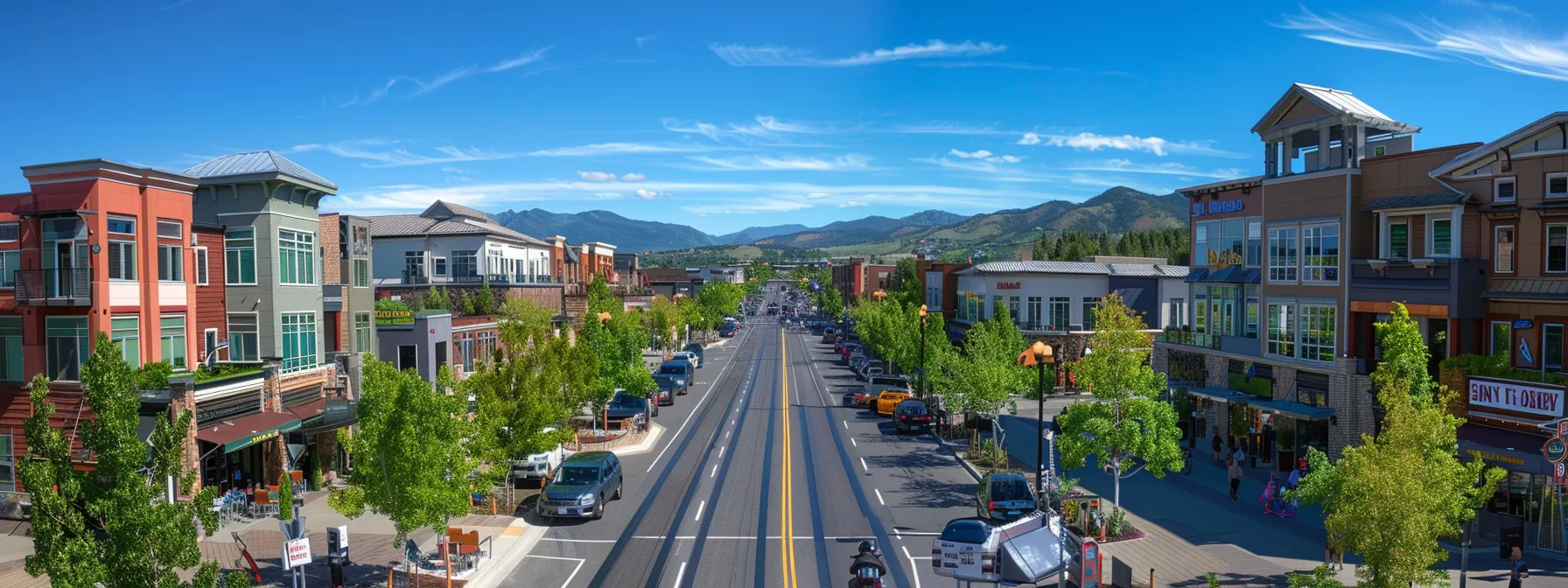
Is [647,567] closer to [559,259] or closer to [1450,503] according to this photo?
[1450,503]

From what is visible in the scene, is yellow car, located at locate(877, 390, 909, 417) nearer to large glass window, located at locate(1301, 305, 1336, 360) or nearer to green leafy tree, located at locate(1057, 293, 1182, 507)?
large glass window, located at locate(1301, 305, 1336, 360)

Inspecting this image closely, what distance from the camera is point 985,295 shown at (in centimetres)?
7112

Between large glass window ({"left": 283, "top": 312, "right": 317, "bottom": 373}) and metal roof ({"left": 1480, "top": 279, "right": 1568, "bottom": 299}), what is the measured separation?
1495 inches

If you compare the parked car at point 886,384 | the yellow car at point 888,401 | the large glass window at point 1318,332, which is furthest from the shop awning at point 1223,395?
the parked car at point 886,384

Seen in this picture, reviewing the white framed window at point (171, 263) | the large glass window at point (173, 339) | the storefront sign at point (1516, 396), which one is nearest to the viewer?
the storefront sign at point (1516, 396)

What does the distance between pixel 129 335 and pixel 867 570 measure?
22.0 metres

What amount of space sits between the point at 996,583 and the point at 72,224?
25918 millimetres

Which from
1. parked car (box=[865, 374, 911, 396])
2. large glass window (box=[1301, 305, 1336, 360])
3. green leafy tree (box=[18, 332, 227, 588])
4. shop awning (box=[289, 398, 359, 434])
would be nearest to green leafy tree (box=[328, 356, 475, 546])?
green leafy tree (box=[18, 332, 227, 588])

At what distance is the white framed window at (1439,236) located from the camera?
2888 centimetres

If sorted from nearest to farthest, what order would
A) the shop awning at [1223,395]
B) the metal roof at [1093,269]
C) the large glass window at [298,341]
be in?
the large glass window at [298,341], the shop awning at [1223,395], the metal roof at [1093,269]

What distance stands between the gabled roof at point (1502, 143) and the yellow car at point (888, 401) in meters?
28.6

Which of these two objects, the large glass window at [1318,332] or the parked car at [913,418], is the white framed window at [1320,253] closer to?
the large glass window at [1318,332]

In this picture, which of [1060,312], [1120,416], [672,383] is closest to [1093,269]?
[1060,312]

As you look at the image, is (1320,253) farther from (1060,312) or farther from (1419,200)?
(1060,312)
